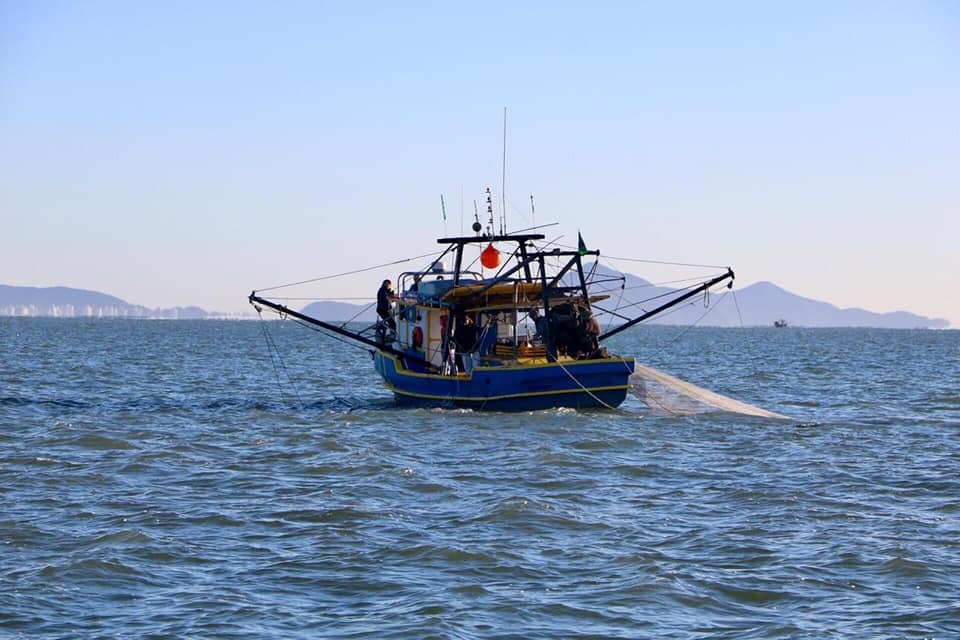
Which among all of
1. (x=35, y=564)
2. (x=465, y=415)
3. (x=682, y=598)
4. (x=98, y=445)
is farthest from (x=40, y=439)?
(x=682, y=598)

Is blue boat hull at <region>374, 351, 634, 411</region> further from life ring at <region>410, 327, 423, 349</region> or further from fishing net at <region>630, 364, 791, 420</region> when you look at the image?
life ring at <region>410, 327, 423, 349</region>

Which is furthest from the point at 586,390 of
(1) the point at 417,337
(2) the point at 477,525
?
(2) the point at 477,525

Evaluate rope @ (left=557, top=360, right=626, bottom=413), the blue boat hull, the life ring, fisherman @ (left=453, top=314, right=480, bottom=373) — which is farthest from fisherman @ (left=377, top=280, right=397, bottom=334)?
rope @ (left=557, top=360, right=626, bottom=413)

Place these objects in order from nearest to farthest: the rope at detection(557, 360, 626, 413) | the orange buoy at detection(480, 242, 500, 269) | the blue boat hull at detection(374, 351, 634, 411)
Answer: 1. the rope at detection(557, 360, 626, 413)
2. the blue boat hull at detection(374, 351, 634, 411)
3. the orange buoy at detection(480, 242, 500, 269)

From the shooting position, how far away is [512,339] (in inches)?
1255

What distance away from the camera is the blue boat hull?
29594 millimetres

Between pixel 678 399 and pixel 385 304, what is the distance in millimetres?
8730

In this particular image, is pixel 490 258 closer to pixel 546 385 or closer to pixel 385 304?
pixel 546 385

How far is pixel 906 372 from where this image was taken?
187 feet

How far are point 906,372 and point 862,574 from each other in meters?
45.1

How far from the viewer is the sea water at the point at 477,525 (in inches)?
499

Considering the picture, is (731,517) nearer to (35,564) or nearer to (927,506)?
(927,506)

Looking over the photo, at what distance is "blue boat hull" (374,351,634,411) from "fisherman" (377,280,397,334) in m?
6.13

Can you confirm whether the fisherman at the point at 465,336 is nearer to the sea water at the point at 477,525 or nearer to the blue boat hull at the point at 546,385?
the blue boat hull at the point at 546,385
